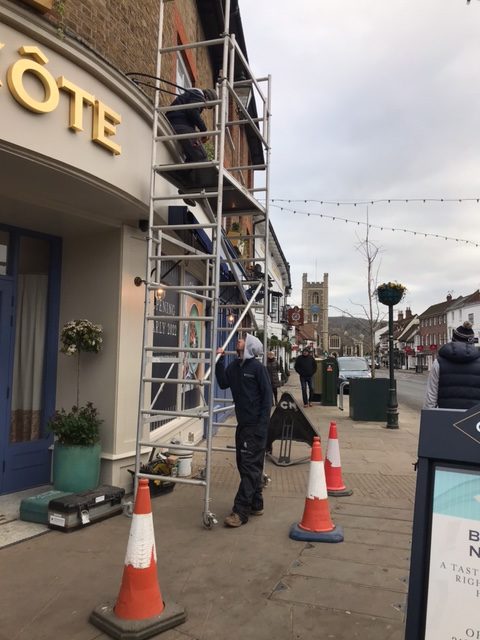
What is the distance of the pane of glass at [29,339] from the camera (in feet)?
19.5

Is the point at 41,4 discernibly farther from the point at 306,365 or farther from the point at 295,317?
the point at 295,317

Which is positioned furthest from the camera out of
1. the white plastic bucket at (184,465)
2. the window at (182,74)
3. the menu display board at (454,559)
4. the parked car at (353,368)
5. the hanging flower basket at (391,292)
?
the parked car at (353,368)

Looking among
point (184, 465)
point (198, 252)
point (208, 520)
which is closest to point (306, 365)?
point (184, 465)

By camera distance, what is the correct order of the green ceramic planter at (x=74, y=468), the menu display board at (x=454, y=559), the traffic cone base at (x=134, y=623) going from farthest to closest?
the green ceramic planter at (x=74, y=468)
the traffic cone base at (x=134, y=623)
the menu display board at (x=454, y=559)

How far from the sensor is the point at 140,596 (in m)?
3.17

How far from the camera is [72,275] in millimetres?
6254

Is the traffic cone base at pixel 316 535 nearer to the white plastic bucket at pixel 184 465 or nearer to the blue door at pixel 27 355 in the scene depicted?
the white plastic bucket at pixel 184 465

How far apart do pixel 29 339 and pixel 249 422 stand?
9.40 feet

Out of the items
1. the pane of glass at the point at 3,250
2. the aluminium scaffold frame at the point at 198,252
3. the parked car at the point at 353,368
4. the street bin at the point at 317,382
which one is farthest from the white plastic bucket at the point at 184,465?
the parked car at the point at 353,368

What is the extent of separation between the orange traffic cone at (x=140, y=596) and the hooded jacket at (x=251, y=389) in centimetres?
207

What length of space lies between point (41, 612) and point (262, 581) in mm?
1545

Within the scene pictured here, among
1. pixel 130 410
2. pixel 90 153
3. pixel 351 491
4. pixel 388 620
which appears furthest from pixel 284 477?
pixel 90 153

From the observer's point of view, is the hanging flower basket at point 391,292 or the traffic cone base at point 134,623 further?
the hanging flower basket at point 391,292

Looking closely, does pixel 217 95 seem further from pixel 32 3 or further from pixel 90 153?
pixel 32 3
